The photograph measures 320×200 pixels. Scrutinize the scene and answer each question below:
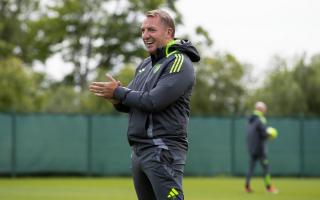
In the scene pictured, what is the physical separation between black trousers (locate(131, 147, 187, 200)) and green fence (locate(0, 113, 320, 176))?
1709cm

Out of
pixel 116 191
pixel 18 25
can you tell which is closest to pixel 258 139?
pixel 116 191

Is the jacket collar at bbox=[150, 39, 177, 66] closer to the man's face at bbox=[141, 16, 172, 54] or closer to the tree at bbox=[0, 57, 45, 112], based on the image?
the man's face at bbox=[141, 16, 172, 54]

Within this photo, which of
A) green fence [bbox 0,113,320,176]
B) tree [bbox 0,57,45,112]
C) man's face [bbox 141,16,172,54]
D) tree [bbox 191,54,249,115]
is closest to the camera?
man's face [bbox 141,16,172,54]

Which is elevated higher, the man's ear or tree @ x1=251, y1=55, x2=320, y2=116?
the man's ear

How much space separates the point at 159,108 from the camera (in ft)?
18.5

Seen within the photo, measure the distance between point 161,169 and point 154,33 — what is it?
98 centimetres

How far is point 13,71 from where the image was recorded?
35.5 meters

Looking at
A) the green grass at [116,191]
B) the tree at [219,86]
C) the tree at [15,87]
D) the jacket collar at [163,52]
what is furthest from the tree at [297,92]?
the jacket collar at [163,52]

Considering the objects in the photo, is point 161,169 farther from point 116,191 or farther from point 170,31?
point 116,191

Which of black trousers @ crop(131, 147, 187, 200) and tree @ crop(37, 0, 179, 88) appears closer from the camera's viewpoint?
black trousers @ crop(131, 147, 187, 200)

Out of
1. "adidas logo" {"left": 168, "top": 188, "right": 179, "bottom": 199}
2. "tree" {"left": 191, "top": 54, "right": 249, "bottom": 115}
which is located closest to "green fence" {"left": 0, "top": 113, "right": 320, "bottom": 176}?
"adidas logo" {"left": 168, "top": 188, "right": 179, "bottom": 199}

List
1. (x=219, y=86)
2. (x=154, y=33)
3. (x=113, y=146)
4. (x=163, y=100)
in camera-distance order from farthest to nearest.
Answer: (x=219, y=86), (x=113, y=146), (x=154, y=33), (x=163, y=100)

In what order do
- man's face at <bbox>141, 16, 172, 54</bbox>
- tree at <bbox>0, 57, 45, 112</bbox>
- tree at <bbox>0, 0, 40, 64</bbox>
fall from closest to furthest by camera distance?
man's face at <bbox>141, 16, 172, 54</bbox>, tree at <bbox>0, 57, 45, 112</bbox>, tree at <bbox>0, 0, 40, 64</bbox>

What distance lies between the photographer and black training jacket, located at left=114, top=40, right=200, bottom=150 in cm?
565
